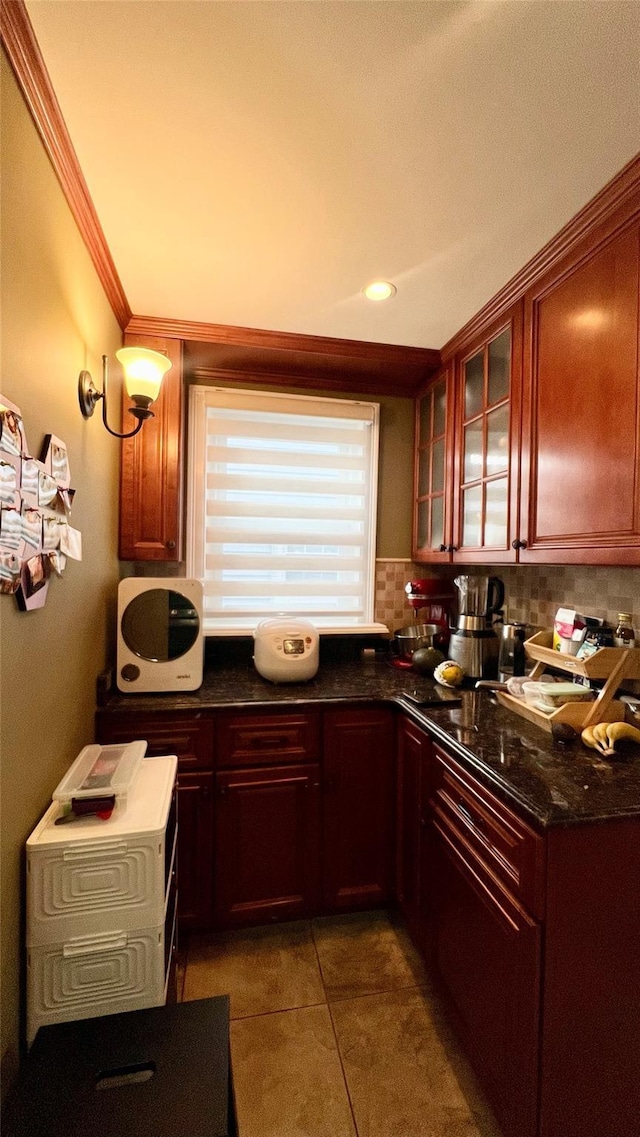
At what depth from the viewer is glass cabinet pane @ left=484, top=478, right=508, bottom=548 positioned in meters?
1.69

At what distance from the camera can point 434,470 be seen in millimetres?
2316

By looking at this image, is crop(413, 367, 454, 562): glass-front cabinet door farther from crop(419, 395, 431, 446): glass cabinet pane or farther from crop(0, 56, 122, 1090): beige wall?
crop(0, 56, 122, 1090): beige wall

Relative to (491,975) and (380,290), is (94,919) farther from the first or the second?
(380,290)

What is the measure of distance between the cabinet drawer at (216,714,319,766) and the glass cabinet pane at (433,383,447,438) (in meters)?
1.48

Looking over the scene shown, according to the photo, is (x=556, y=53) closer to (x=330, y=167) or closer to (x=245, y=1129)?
(x=330, y=167)

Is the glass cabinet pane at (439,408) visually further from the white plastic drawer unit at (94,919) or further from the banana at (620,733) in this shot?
the white plastic drawer unit at (94,919)

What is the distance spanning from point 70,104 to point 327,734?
1.93 meters

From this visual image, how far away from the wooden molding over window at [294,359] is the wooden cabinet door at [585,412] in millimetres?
721

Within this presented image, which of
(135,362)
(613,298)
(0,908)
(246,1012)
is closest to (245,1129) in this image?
(246,1012)

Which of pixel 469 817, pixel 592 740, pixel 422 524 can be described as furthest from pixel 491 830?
pixel 422 524

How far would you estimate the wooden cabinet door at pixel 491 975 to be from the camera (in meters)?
0.99

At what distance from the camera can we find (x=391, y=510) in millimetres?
2545

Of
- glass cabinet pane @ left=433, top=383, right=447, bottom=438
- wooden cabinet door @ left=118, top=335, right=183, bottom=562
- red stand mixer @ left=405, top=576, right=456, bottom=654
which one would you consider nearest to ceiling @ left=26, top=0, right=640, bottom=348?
wooden cabinet door @ left=118, top=335, right=183, bottom=562

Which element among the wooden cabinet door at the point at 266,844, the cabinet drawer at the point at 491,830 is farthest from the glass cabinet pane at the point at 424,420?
the wooden cabinet door at the point at 266,844
